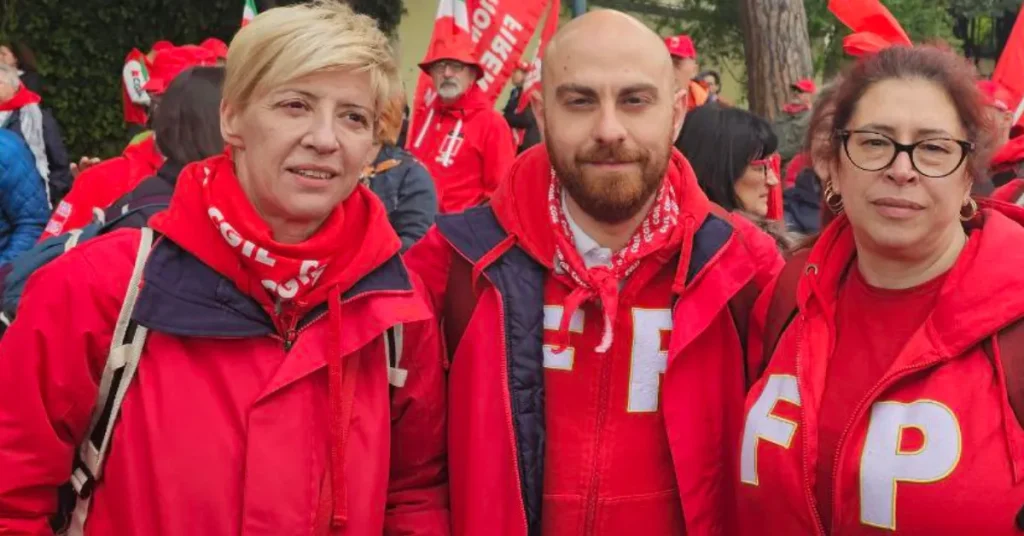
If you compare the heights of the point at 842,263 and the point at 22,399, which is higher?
the point at 842,263

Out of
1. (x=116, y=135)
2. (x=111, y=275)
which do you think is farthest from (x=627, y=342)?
(x=116, y=135)

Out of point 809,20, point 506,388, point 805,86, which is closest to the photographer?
point 506,388

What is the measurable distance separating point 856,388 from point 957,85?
73 cm

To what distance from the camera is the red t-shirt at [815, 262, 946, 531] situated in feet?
7.57

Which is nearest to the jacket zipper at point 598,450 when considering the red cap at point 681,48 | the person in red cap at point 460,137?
the person in red cap at point 460,137

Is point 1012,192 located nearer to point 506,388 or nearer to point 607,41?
point 607,41

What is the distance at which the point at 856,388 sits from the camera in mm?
2322

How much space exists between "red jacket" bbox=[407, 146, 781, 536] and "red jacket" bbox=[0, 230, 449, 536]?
1.35 feet

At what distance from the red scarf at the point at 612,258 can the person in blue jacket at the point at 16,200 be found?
11.0 feet

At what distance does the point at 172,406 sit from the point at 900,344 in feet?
5.28

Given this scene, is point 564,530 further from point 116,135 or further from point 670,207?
point 116,135

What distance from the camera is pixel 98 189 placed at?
187 inches

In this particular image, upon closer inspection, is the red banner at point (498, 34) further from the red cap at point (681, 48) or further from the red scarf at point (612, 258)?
the red scarf at point (612, 258)

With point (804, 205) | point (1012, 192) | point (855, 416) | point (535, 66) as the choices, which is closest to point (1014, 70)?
point (804, 205)
